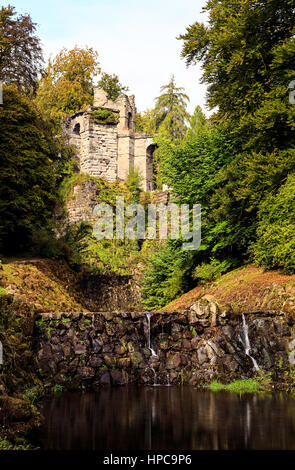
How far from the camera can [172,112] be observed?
46.4 meters

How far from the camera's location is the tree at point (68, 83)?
40.6 m

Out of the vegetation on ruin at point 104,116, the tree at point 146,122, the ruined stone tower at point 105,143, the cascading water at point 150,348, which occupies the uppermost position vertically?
the tree at point 146,122

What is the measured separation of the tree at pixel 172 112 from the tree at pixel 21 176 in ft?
84.6

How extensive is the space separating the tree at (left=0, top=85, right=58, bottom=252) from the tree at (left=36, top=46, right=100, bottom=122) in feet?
57.9

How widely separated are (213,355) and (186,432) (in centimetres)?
531

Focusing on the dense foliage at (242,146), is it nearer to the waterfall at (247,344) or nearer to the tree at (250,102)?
the tree at (250,102)

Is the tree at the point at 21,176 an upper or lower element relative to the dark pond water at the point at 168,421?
upper

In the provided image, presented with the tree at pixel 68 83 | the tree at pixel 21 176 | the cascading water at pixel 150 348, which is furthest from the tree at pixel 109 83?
the cascading water at pixel 150 348

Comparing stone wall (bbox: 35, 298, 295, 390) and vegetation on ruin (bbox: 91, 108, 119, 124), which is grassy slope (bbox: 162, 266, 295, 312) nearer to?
stone wall (bbox: 35, 298, 295, 390)

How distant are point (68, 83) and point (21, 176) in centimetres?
2343

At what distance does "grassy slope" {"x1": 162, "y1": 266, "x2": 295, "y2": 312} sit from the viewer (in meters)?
13.9

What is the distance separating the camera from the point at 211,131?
2009cm
